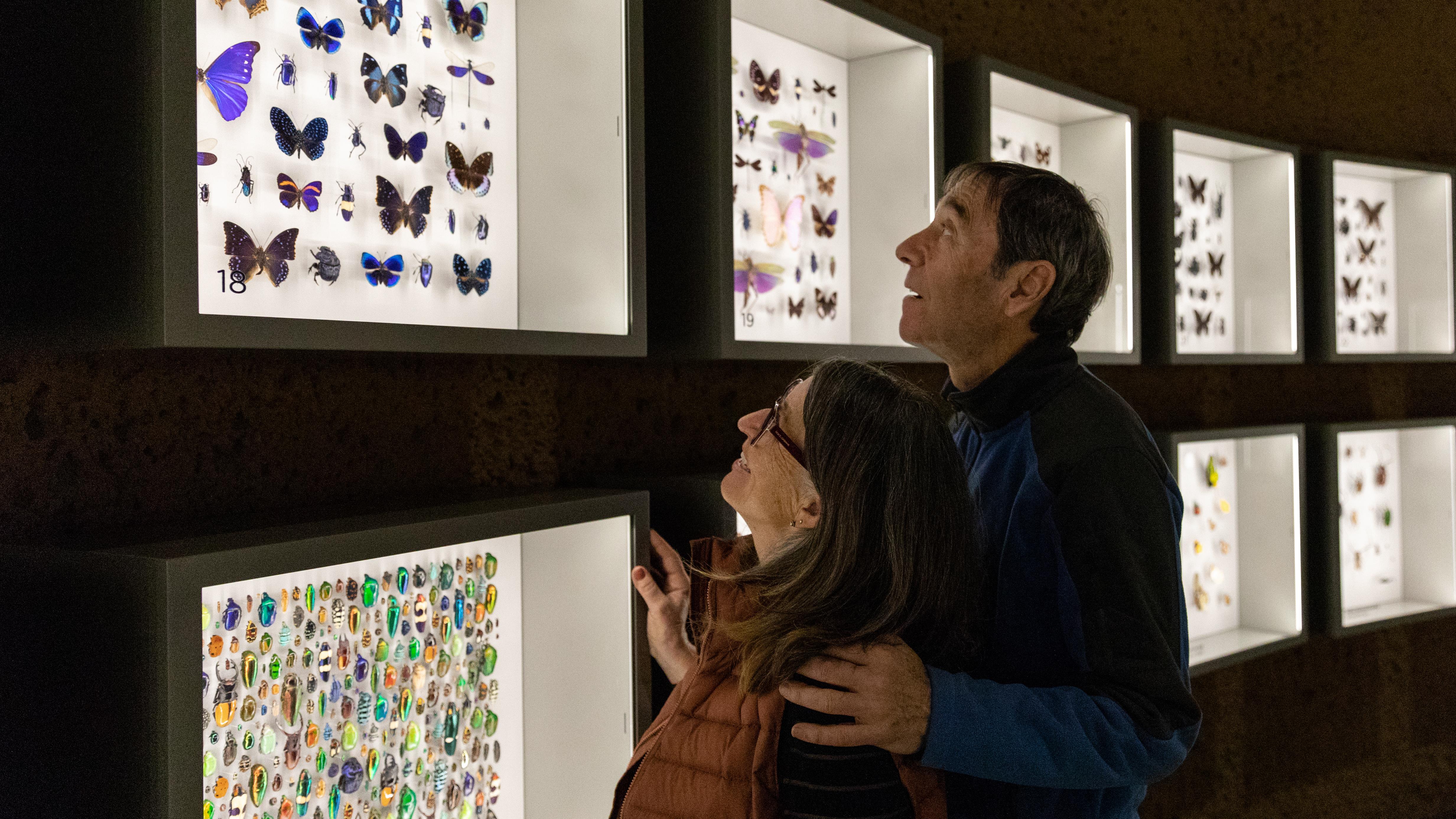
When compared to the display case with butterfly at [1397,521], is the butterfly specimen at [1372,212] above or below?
above

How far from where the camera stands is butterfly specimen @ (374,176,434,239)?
1558 mm

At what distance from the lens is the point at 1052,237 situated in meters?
1.73

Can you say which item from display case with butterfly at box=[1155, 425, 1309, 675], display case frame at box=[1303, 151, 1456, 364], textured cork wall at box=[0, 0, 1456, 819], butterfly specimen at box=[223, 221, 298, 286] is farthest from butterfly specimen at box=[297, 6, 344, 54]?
display case frame at box=[1303, 151, 1456, 364]

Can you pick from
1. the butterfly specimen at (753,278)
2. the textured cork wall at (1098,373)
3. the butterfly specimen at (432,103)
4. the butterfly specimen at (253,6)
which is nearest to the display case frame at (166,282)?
the butterfly specimen at (253,6)

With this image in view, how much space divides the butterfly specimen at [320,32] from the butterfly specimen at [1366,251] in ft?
12.3

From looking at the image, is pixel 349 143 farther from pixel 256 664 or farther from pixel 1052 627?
pixel 1052 627

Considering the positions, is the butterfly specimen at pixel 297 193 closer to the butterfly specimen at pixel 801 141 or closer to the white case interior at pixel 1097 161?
the butterfly specimen at pixel 801 141

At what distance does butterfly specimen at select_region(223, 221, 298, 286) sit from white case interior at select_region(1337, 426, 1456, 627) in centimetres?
376

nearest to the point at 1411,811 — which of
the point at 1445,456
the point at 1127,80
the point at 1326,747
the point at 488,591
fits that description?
the point at 1326,747

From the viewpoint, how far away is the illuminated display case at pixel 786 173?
2.00 meters

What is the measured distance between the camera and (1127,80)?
143 inches

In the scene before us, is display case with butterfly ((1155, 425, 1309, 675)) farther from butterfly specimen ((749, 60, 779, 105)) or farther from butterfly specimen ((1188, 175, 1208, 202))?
butterfly specimen ((749, 60, 779, 105))

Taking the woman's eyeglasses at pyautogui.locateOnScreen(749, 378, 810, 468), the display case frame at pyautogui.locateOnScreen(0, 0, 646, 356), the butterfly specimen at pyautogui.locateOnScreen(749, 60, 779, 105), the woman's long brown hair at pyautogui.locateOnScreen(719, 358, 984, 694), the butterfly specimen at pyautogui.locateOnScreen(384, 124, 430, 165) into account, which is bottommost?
the woman's long brown hair at pyautogui.locateOnScreen(719, 358, 984, 694)

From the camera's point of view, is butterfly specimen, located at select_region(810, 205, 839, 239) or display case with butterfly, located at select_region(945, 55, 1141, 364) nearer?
butterfly specimen, located at select_region(810, 205, 839, 239)
